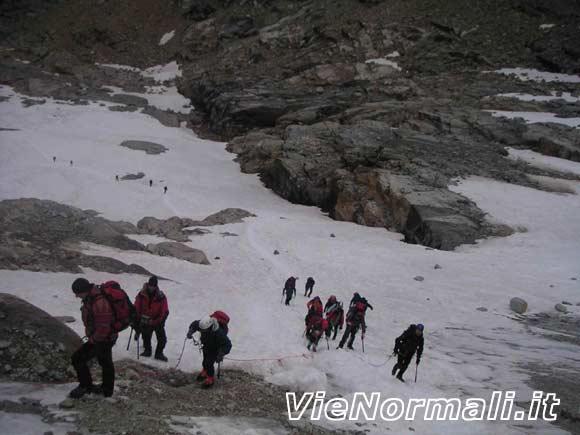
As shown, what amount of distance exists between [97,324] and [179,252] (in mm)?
15489

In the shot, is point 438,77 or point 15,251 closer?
point 15,251

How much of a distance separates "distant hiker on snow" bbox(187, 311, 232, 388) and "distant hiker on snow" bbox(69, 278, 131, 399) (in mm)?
1655

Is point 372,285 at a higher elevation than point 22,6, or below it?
below

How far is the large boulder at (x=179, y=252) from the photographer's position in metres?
21.4

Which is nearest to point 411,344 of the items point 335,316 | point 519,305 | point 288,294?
point 335,316

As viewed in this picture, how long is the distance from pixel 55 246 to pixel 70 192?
14.6 meters

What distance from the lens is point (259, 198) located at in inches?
1502

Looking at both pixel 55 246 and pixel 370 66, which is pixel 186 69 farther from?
pixel 55 246

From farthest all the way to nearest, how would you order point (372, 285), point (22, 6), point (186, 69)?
point (22, 6) → point (186, 69) → point (372, 285)

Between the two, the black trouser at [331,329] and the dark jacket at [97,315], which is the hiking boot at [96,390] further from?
the black trouser at [331,329]

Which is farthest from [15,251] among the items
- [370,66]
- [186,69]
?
[186,69]

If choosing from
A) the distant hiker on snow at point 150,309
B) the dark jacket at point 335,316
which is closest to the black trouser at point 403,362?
the dark jacket at point 335,316

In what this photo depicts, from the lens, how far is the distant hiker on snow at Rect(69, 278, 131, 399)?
6.48 metres

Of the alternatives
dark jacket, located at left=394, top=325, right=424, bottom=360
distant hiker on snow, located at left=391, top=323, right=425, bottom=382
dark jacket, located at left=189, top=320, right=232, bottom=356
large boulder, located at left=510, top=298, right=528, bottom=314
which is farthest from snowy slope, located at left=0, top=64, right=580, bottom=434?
dark jacket, located at left=189, top=320, right=232, bottom=356
